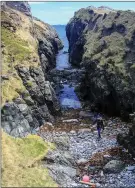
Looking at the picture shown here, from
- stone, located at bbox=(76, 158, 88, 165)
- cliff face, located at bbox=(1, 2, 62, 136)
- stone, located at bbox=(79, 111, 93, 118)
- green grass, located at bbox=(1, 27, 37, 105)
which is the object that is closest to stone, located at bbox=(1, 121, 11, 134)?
cliff face, located at bbox=(1, 2, 62, 136)

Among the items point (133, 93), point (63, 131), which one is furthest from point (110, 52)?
point (63, 131)

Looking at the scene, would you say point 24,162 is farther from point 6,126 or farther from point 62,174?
point 6,126

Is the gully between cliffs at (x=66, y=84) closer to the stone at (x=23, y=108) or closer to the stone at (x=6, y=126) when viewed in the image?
the stone at (x=23, y=108)

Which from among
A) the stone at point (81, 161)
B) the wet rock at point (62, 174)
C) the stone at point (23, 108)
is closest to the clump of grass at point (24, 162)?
the wet rock at point (62, 174)

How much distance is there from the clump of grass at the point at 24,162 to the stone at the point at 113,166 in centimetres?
583

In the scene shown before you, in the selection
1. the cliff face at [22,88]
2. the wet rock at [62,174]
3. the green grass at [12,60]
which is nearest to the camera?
the wet rock at [62,174]

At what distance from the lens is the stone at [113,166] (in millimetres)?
39562

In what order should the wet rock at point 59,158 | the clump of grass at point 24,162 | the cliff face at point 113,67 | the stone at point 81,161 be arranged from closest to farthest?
the clump of grass at point 24,162, the wet rock at point 59,158, the stone at point 81,161, the cliff face at point 113,67

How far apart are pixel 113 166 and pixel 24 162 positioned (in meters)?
10.2

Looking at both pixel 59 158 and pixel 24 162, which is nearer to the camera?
pixel 24 162

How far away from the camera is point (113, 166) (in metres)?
39.9

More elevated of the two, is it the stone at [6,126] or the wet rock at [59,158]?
the stone at [6,126]

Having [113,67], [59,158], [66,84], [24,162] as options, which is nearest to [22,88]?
[113,67]

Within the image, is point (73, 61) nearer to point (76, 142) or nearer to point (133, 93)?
point (133, 93)
